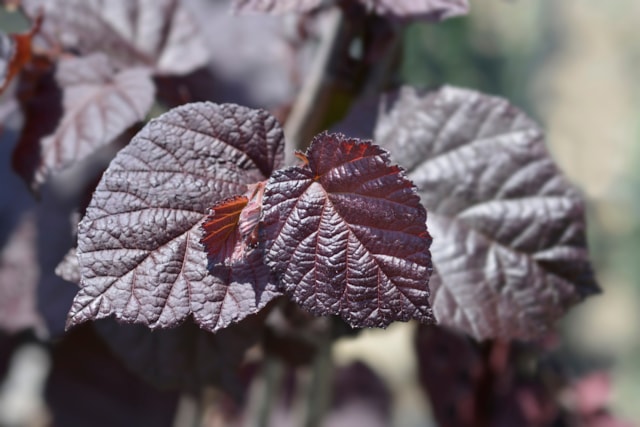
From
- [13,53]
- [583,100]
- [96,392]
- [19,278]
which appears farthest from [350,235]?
[583,100]

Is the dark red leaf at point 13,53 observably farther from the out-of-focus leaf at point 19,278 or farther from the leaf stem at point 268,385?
the leaf stem at point 268,385

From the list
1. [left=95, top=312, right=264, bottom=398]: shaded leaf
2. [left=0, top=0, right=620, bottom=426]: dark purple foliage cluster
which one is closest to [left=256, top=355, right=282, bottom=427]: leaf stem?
[left=0, top=0, right=620, bottom=426]: dark purple foliage cluster

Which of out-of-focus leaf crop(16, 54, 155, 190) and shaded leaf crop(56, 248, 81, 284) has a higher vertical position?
out-of-focus leaf crop(16, 54, 155, 190)

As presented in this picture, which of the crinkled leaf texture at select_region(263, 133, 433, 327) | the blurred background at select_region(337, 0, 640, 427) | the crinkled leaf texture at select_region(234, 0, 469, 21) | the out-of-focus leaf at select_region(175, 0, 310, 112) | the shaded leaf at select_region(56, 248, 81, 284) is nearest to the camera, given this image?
the crinkled leaf texture at select_region(263, 133, 433, 327)

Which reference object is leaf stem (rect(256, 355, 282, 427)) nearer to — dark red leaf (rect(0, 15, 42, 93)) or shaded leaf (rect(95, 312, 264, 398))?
shaded leaf (rect(95, 312, 264, 398))

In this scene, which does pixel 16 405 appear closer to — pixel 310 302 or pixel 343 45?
pixel 343 45

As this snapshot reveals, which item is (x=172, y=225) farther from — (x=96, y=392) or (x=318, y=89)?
(x=96, y=392)
